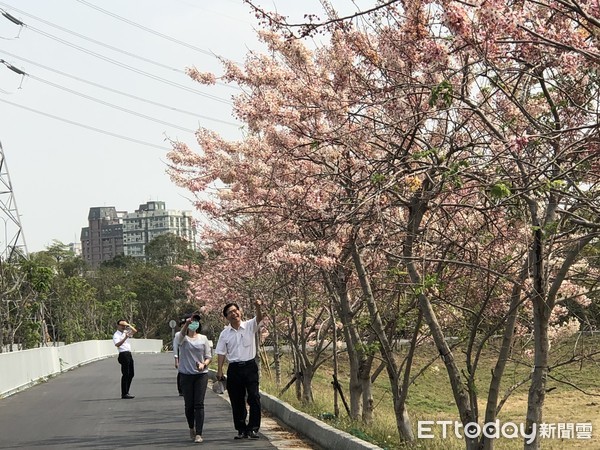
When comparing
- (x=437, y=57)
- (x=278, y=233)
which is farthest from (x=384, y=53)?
(x=278, y=233)

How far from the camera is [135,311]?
8875 cm

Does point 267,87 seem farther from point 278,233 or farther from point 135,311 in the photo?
point 135,311

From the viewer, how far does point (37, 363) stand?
3244cm

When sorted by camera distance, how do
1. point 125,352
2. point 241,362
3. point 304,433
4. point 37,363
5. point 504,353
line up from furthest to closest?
point 37,363
point 125,352
point 304,433
point 241,362
point 504,353

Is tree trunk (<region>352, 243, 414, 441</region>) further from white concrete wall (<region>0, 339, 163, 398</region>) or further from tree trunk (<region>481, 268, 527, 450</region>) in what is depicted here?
white concrete wall (<region>0, 339, 163, 398</region>)

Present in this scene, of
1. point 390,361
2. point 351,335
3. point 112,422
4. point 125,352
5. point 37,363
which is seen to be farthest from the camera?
point 37,363

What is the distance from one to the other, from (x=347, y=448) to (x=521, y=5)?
574cm

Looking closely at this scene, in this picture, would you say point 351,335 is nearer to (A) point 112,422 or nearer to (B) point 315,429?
(B) point 315,429

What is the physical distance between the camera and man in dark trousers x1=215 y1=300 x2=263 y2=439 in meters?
13.7

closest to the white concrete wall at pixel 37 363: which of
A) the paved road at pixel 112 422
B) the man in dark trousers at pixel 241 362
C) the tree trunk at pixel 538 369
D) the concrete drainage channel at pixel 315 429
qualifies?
the paved road at pixel 112 422

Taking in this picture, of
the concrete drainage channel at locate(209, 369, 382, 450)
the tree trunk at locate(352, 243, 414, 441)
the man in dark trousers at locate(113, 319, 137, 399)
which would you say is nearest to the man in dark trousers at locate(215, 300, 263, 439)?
the concrete drainage channel at locate(209, 369, 382, 450)

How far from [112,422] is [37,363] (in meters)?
16.3

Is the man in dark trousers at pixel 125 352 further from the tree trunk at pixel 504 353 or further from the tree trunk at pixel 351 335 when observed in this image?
the tree trunk at pixel 504 353

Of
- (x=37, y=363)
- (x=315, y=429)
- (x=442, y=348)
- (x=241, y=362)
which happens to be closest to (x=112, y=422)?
(x=241, y=362)
